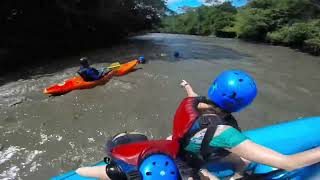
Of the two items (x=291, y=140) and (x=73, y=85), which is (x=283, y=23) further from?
(x=291, y=140)

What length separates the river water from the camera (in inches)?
208

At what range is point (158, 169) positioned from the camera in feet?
6.42

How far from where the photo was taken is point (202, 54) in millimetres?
13938

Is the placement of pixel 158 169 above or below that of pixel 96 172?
above

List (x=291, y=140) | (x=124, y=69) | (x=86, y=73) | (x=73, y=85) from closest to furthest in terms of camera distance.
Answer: (x=291, y=140) → (x=73, y=85) → (x=86, y=73) → (x=124, y=69)

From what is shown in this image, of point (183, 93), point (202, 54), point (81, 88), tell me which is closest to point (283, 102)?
point (183, 93)

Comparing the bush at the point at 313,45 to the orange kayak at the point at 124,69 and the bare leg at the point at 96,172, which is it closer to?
the orange kayak at the point at 124,69

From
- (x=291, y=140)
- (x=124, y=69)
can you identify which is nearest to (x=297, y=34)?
(x=124, y=69)

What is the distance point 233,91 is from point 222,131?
243mm

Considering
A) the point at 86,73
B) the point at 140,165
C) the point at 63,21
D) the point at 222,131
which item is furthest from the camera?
the point at 63,21

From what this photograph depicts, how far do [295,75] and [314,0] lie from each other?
319 inches

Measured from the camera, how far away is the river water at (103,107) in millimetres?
5285

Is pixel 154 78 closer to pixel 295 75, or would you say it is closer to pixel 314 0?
pixel 295 75

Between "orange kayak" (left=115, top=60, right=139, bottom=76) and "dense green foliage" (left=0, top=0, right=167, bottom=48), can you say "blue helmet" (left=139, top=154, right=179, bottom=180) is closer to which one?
"orange kayak" (left=115, top=60, right=139, bottom=76)
